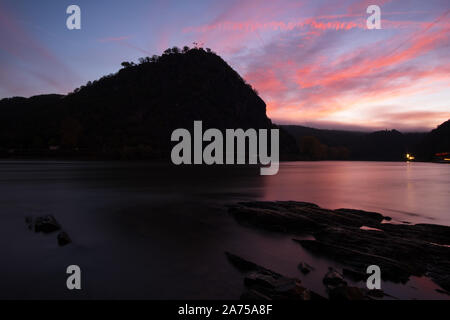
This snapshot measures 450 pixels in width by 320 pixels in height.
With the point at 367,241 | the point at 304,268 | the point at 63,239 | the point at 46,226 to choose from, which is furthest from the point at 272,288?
the point at 46,226

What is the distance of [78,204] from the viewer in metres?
21.3

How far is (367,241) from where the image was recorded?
10391 millimetres

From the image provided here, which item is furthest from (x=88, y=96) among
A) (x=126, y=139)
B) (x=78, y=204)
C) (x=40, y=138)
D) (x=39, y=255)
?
(x=39, y=255)

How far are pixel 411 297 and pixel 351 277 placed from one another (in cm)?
149

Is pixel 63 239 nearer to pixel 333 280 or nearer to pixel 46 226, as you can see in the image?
pixel 46 226

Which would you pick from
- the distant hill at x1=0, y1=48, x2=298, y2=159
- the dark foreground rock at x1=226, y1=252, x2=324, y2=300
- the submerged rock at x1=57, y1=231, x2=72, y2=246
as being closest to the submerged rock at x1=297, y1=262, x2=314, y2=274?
the dark foreground rock at x1=226, y1=252, x2=324, y2=300

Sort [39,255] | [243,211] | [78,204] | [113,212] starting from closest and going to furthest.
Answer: [39,255] < [243,211] < [113,212] < [78,204]

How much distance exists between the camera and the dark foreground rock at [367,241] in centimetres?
838

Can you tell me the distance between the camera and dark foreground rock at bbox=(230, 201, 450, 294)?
27.5 feet

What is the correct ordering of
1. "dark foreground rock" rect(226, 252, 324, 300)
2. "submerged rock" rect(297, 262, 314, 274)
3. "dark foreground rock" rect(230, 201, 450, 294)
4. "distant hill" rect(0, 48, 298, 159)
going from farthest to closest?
"distant hill" rect(0, 48, 298, 159) < "submerged rock" rect(297, 262, 314, 274) < "dark foreground rock" rect(230, 201, 450, 294) < "dark foreground rock" rect(226, 252, 324, 300)

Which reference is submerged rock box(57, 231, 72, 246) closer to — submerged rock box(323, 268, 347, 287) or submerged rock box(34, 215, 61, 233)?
Answer: submerged rock box(34, 215, 61, 233)
